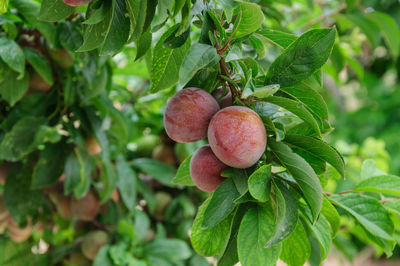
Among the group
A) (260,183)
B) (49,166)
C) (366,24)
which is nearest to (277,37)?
(260,183)

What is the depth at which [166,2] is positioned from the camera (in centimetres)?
31

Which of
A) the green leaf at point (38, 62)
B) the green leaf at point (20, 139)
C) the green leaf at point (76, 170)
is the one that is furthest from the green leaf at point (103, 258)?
the green leaf at point (38, 62)

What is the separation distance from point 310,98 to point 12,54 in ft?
1.38

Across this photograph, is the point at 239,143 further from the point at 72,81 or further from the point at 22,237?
the point at 22,237

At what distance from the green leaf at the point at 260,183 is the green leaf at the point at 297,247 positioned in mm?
73

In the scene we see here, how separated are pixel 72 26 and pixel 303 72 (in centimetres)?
38

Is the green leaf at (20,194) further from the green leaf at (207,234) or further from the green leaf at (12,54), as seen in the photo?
the green leaf at (207,234)

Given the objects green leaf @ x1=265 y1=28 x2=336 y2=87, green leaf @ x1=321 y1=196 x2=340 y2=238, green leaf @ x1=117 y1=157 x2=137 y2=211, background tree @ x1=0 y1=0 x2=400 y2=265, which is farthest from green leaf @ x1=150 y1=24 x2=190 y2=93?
green leaf @ x1=117 y1=157 x2=137 y2=211

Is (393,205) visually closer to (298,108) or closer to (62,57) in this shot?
(298,108)

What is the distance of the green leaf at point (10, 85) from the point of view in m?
0.59

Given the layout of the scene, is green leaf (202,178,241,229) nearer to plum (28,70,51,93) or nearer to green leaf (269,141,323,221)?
green leaf (269,141,323,221)

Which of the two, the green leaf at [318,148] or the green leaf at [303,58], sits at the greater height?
the green leaf at [303,58]

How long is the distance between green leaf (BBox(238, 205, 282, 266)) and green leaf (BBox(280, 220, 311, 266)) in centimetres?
4

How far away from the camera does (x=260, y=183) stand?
0.32 m
